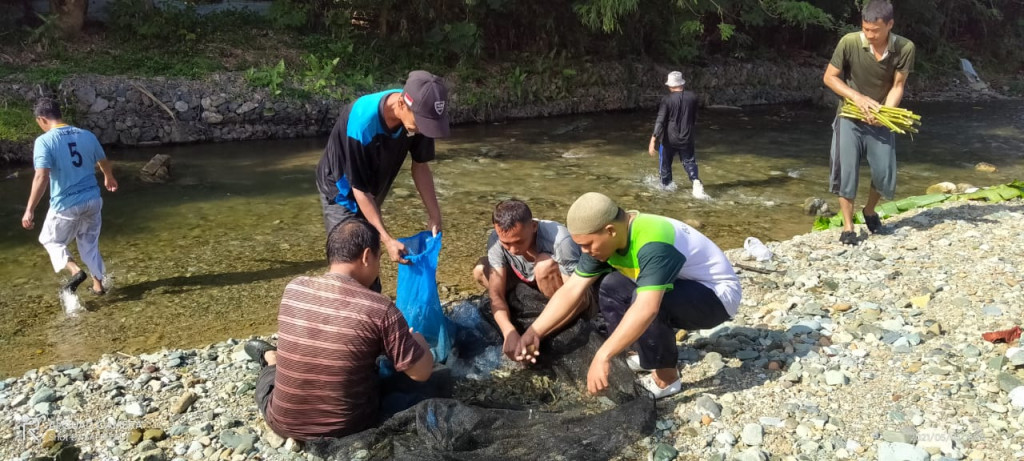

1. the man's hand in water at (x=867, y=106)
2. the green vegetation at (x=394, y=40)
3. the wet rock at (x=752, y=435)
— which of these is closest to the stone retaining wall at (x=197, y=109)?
the green vegetation at (x=394, y=40)

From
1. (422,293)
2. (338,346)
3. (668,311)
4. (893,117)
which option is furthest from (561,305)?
(893,117)

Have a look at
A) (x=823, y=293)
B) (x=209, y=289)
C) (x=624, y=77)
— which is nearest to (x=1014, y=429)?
(x=823, y=293)

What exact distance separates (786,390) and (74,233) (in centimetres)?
572

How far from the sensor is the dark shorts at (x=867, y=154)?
6344 mm

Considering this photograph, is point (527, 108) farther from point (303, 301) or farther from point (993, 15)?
point (993, 15)

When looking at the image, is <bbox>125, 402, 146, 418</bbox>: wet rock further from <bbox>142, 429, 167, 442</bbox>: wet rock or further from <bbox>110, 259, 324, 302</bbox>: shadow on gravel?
<bbox>110, 259, 324, 302</bbox>: shadow on gravel

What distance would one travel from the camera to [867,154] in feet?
21.3

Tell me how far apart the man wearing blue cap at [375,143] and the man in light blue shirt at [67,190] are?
2.97 m

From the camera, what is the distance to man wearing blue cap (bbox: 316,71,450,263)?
3.90 meters

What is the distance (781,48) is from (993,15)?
7883mm

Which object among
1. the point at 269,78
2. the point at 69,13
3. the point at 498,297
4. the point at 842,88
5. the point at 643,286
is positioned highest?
the point at 69,13

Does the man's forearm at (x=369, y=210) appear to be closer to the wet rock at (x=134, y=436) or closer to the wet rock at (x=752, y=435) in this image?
the wet rock at (x=134, y=436)

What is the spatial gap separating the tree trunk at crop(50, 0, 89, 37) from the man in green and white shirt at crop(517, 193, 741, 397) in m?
15.0

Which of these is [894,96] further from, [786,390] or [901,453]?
[901,453]
